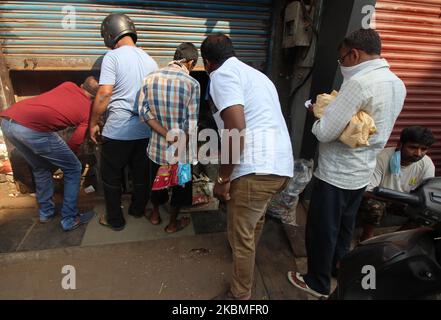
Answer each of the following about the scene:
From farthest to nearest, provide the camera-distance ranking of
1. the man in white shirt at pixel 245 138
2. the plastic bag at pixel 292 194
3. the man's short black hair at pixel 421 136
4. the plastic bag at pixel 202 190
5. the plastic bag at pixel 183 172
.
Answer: the plastic bag at pixel 202 190 < the plastic bag at pixel 292 194 < the plastic bag at pixel 183 172 < the man's short black hair at pixel 421 136 < the man in white shirt at pixel 245 138

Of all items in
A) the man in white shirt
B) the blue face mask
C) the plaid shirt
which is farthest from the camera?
the blue face mask

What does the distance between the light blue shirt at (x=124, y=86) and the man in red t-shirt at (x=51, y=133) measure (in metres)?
0.37

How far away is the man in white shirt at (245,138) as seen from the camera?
1795 mm

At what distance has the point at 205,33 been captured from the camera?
141 inches

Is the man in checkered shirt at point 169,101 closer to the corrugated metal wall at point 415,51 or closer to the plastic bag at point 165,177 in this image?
the plastic bag at point 165,177

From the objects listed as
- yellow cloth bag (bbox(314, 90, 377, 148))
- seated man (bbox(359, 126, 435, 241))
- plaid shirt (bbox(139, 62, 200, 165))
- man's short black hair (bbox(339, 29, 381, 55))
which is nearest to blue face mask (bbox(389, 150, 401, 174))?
seated man (bbox(359, 126, 435, 241))

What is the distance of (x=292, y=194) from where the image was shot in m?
3.15

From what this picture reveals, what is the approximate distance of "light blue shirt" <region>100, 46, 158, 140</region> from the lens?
8.66ft

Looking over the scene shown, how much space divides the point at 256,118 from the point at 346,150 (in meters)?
0.74

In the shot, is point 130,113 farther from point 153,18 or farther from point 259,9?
point 259,9

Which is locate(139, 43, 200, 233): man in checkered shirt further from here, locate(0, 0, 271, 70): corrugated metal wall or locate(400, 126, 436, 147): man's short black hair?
locate(400, 126, 436, 147): man's short black hair

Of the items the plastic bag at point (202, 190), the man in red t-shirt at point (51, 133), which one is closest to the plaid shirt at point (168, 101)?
the man in red t-shirt at point (51, 133)

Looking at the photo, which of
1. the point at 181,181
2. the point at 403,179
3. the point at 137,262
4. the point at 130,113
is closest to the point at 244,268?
the point at 181,181

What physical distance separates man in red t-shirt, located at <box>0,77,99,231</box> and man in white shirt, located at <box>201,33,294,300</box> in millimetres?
1630
